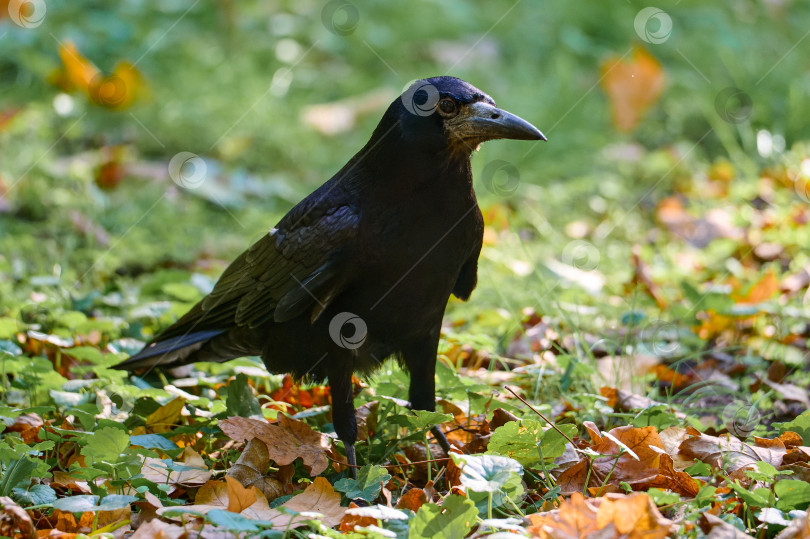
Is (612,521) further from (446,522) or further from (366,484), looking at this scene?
(366,484)

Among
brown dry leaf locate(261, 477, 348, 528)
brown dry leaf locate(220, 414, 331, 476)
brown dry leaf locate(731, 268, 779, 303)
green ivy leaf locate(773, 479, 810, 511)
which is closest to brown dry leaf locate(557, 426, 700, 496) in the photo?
green ivy leaf locate(773, 479, 810, 511)

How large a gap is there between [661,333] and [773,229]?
1567 mm

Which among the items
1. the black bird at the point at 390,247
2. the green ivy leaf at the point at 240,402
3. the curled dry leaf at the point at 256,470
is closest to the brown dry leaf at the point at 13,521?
the curled dry leaf at the point at 256,470

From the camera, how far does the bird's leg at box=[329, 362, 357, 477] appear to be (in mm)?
2902

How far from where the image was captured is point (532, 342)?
397 centimetres

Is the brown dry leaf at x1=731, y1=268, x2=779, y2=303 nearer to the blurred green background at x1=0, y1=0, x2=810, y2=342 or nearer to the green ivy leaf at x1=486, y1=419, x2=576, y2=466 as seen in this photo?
the blurred green background at x1=0, y1=0, x2=810, y2=342

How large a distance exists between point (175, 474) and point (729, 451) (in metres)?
1.57

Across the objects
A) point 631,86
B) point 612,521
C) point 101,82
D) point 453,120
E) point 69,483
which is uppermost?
point 631,86

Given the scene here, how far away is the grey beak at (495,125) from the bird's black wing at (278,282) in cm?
47

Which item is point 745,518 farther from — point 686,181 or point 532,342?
point 686,181

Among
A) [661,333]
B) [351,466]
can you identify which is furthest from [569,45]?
[351,466]

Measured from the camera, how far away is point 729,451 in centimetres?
248

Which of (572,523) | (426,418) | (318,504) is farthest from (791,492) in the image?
(318,504)

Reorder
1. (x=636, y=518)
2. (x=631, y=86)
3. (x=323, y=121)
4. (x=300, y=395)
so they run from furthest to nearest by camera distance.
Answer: (x=323, y=121)
(x=631, y=86)
(x=300, y=395)
(x=636, y=518)
